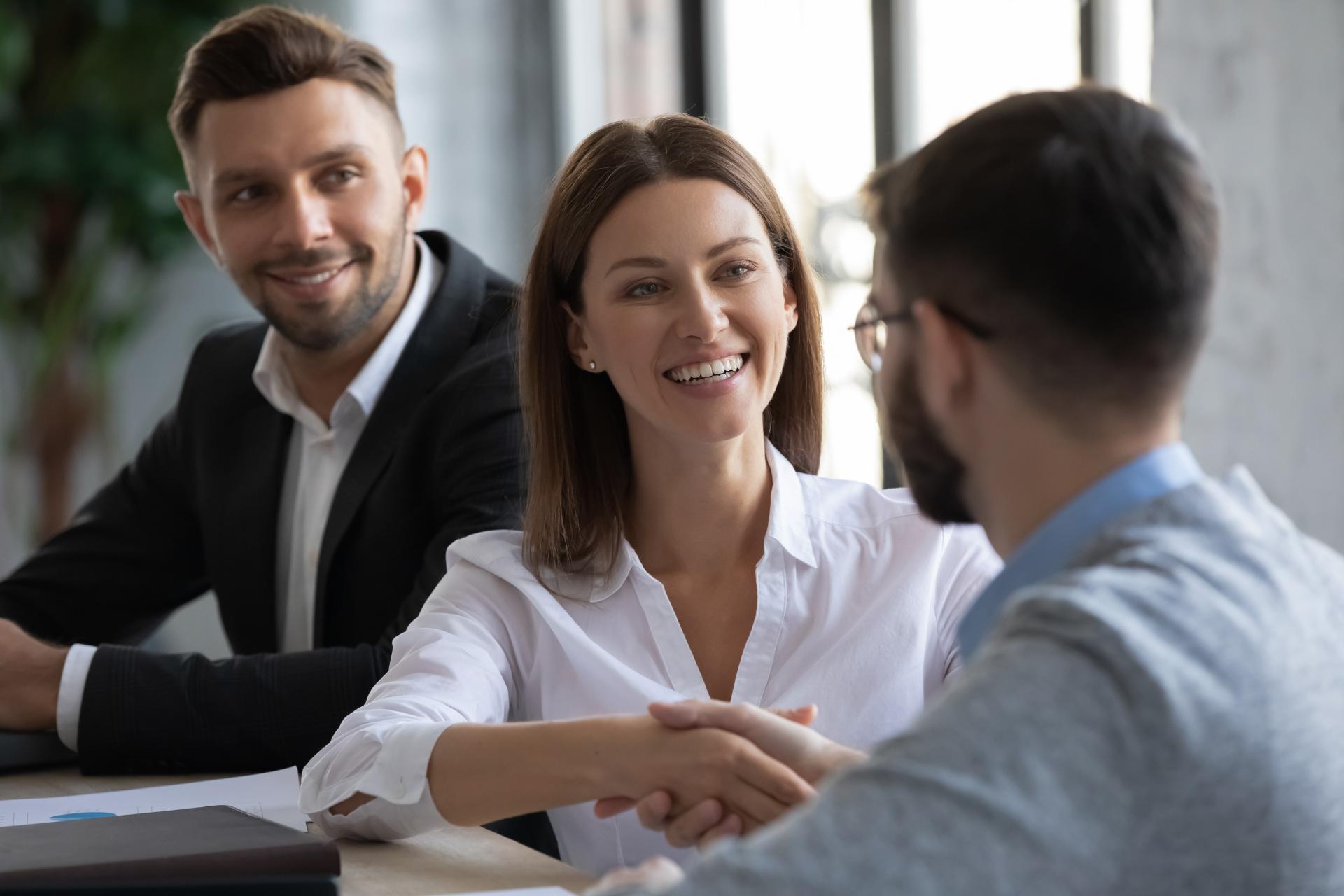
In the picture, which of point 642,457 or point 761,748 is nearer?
point 761,748

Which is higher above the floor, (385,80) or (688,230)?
(385,80)

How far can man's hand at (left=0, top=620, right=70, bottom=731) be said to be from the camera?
1.94 meters

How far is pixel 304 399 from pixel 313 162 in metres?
0.40

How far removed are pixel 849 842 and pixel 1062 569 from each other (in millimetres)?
259

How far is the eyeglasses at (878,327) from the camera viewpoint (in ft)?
3.19

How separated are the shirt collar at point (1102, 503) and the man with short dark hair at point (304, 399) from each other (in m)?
1.20

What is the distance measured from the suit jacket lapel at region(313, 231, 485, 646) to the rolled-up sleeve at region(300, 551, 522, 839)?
1.35ft

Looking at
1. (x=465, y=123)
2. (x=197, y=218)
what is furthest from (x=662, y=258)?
(x=465, y=123)

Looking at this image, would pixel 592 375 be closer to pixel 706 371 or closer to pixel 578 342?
pixel 578 342

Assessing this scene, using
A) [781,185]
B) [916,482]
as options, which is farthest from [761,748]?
[781,185]

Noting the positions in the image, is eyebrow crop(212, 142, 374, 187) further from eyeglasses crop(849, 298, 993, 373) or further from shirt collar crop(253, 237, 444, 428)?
eyeglasses crop(849, 298, 993, 373)

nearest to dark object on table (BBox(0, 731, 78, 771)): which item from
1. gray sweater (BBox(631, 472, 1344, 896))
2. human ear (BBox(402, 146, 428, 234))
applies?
human ear (BBox(402, 146, 428, 234))

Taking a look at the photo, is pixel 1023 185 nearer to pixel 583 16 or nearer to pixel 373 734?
pixel 373 734

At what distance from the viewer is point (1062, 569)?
941mm
